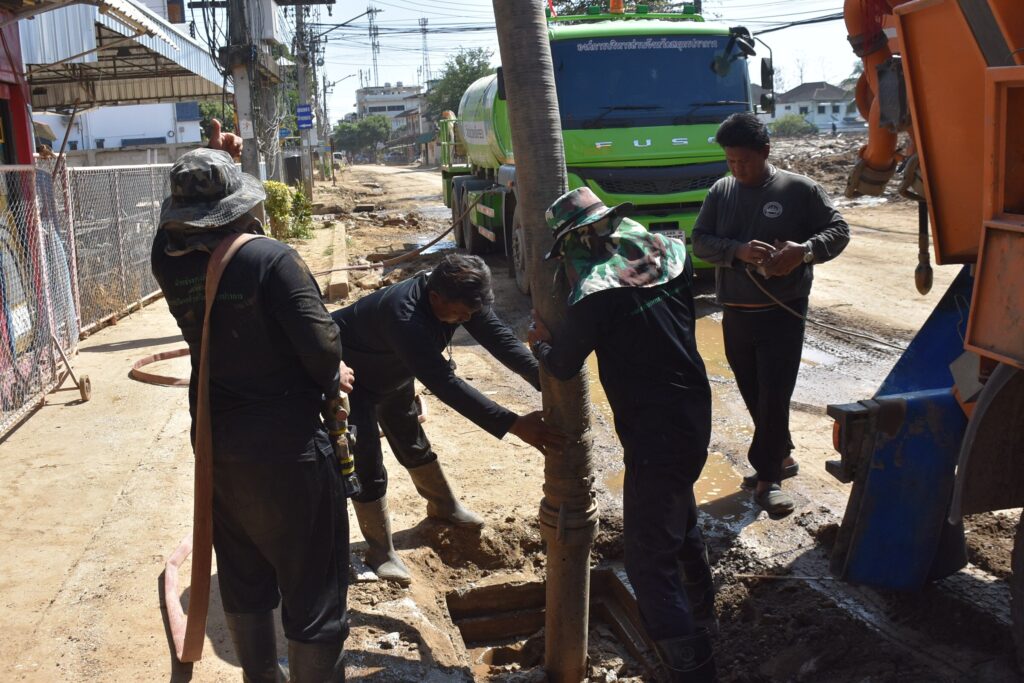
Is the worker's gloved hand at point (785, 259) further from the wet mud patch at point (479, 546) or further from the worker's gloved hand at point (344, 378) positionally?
the worker's gloved hand at point (344, 378)

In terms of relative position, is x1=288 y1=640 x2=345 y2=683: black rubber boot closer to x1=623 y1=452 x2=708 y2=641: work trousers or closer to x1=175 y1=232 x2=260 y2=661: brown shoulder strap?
x1=175 y1=232 x2=260 y2=661: brown shoulder strap

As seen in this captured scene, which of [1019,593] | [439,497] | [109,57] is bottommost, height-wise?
[439,497]

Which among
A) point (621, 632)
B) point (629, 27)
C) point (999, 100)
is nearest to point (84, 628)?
point (621, 632)

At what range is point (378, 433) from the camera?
14.4 ft

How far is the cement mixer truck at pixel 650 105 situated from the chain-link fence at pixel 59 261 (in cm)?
450

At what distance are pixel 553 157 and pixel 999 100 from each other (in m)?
1.40

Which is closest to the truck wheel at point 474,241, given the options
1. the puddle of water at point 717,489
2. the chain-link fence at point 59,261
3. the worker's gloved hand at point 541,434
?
the chain-link fence at point 59,261

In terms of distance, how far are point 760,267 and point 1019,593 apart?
199cm

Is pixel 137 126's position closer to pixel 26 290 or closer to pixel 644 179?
pixel 644 179

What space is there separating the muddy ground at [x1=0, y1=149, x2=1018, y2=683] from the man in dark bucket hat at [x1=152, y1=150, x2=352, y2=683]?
2.76ft

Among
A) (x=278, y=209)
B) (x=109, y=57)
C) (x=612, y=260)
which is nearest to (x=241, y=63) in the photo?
(x=278, y=209)

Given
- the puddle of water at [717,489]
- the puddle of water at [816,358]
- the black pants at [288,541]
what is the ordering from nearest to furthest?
the black pants at [288,541], the puddle of water at [717,489], the puddle of water at [816,358]

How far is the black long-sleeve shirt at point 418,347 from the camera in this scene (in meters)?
3.61

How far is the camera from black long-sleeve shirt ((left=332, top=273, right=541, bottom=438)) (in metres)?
3.61
